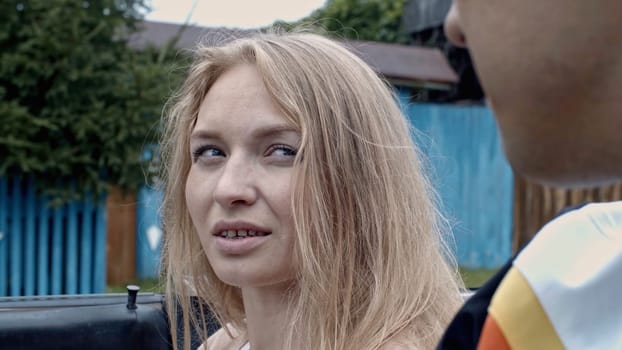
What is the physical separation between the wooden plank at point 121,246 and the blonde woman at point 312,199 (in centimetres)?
595

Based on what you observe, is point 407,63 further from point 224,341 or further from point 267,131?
point 267,131

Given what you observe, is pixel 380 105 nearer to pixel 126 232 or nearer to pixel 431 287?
pixel 431 287

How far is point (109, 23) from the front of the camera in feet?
18.9

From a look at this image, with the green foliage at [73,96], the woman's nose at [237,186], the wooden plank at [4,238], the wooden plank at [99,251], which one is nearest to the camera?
the woman's nose at [237,186]

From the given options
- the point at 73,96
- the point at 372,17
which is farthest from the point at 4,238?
the point at 372,17

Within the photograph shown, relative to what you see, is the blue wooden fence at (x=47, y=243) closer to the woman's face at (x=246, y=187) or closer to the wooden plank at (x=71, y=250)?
the wooden plank at (x=71, y=250)

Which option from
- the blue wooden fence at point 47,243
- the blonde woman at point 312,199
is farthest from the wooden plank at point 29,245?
the blonde woman at point 312,199

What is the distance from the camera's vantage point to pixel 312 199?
4.24 feet

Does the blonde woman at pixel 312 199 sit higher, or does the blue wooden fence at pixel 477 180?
the blonde woman at pixel 312 199

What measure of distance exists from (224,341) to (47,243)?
4480 millimetres

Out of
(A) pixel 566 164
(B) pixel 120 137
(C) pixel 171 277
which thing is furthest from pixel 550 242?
(B) pixel 120 137

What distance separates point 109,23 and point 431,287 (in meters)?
4.81

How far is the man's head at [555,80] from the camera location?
1.84 ft

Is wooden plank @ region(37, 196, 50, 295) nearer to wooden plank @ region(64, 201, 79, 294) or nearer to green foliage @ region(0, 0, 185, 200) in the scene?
wooden plank @ region(64, 201, 79, 294)
